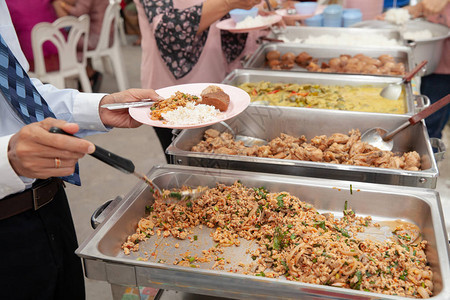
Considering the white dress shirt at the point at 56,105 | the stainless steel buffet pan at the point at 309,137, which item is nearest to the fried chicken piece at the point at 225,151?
the stainless steel buffet pan at the point at 309,137

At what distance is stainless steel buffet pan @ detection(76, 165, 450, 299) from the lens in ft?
3.40

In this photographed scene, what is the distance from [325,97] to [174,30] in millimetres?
900

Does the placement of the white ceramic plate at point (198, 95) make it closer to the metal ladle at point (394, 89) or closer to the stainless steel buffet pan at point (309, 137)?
the stainless steel buffet pan at point (309, 137)

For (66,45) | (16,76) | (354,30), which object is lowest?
(66,45)

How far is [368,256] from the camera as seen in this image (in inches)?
46.7

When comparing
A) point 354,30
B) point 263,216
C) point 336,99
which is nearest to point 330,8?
point 354,30

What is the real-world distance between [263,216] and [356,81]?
136cm

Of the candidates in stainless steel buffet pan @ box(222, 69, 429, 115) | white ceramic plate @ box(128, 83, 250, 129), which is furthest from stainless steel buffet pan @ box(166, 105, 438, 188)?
stainless steel buffet pan @ box(222, 69, 429, 115)

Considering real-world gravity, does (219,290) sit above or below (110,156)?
below

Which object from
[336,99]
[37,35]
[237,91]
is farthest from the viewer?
[37,35]

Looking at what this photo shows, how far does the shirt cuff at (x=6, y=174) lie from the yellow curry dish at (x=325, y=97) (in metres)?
1.36

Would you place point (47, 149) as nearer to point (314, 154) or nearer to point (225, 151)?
point (225, 151)

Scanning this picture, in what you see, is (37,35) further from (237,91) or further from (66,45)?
(237,91)

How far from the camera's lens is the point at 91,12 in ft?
15.8
